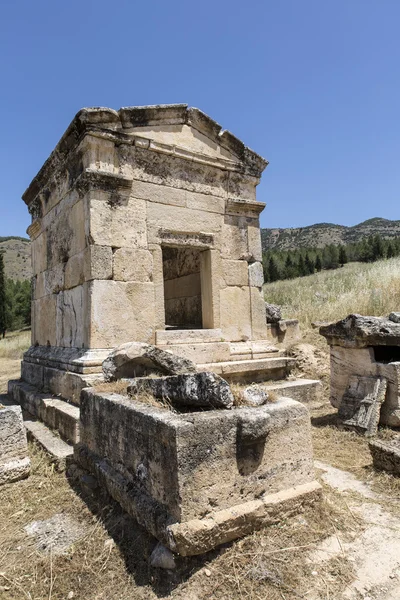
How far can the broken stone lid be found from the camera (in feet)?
16.8

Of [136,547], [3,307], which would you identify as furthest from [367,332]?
[3,307]

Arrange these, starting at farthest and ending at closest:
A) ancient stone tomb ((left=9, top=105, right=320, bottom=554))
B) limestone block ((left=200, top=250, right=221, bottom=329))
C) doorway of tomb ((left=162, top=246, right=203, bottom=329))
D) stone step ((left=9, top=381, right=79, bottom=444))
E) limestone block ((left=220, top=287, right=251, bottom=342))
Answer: doorway of tomb ((left=162, top=246, right=203, bottom=329)) → limestone block ((left=220, top=287, right=251, bottom=342)) → limestone block ((left=200, top=250, right=221, bottom=329)) → stone step ((left=9, top=381, right=79, bottom=444)) → ancient stone tomb ((left=9, top=105, right=320, bottom=554))

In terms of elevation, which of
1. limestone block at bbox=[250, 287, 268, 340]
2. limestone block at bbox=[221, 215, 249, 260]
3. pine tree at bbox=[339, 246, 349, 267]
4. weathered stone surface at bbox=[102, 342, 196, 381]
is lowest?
weathered stone surface at bbox=[102, 342, 196, 381]

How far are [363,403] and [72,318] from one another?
408cm

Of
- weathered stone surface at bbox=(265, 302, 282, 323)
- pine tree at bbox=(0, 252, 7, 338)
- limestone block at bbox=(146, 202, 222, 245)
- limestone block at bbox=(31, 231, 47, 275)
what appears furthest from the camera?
pine tree at bbox=(0, 252, 7, 338)

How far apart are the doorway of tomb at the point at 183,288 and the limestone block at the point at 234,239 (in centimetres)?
151

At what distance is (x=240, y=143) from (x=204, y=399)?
5.22 meters

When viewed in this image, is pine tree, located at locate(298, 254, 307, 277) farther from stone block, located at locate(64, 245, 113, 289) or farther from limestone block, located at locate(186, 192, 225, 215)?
stone block, located at locate(64, 245, 113, 289)

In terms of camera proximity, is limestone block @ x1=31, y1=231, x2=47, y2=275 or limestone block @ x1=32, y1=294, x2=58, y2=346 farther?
limestone block @ x1=31, y1=231, x2=47, y2=275

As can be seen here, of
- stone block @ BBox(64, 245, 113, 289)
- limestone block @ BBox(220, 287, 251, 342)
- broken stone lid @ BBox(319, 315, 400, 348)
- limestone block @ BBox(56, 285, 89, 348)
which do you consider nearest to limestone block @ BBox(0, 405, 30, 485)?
limestone block @ BBox(56, 285, 89, 348)

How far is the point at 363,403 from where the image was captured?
5.02 m

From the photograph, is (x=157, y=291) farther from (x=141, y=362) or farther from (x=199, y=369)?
(x=141, y=362)

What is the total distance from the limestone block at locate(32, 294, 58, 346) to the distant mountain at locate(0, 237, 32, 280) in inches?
2035

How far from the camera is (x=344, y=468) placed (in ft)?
13.3
